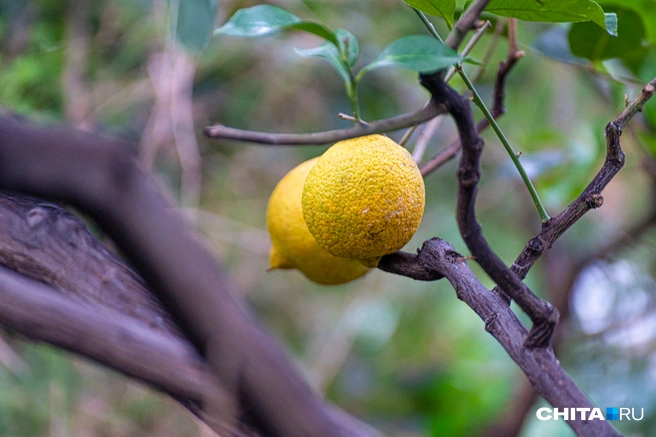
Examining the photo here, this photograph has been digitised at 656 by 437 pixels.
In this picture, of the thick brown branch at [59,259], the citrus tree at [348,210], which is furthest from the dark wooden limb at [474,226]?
the thick brown branch at [59,259]

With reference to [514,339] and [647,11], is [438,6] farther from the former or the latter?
[647,11]

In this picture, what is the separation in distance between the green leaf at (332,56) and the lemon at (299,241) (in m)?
0.11

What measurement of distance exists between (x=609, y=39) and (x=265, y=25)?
0.42 meters

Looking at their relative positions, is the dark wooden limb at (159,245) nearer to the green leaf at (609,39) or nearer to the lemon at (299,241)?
the lemon at (299,241)

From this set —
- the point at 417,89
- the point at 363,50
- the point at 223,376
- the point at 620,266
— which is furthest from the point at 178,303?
the point at 417,89

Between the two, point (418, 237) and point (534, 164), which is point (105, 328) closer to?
point (534, 164)

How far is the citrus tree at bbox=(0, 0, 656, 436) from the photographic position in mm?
316

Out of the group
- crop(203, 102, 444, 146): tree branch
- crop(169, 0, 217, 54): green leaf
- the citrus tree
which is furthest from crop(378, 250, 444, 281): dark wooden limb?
crop(169, 0, 217, 54): green leaf

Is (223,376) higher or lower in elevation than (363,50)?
higher

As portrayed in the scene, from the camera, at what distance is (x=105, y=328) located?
1.14ft

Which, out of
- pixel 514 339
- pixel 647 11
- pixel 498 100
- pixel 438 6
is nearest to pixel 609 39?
pixel 647 11

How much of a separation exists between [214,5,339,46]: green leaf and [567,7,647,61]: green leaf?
343mm

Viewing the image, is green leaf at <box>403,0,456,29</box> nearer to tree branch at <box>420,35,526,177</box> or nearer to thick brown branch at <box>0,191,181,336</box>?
tree branch at <box>420,35,526,177</box>

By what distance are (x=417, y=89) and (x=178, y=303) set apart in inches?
60.6
